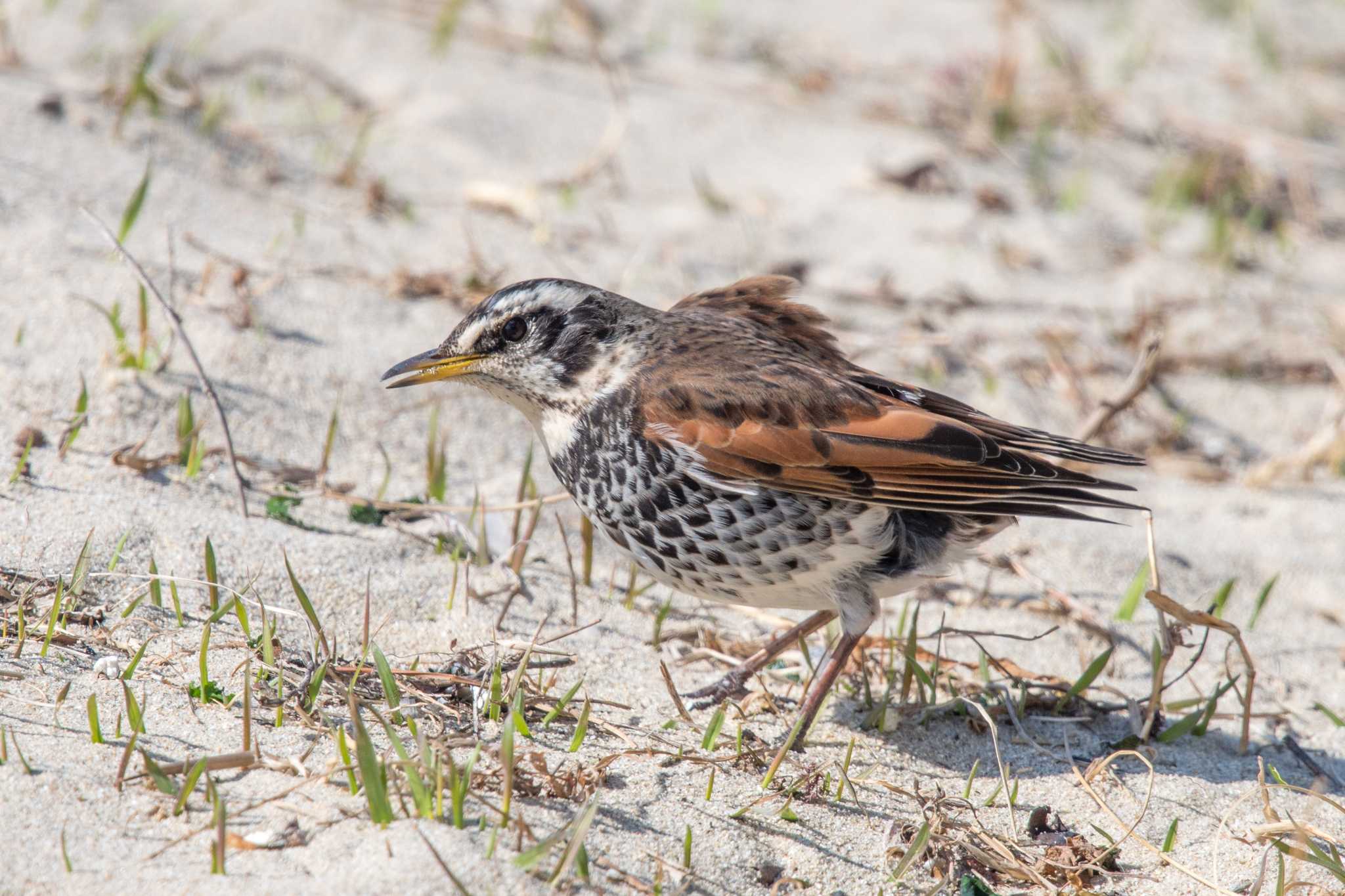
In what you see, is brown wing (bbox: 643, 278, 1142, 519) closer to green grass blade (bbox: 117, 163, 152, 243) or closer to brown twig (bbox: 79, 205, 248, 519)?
brown twig (bbox: 79, 205, 248, 519)

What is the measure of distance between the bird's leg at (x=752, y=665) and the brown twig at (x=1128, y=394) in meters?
1.73

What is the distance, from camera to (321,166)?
7.31 meters

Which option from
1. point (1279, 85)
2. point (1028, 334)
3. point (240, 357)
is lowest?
point (240, 357)

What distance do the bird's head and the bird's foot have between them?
39.0 inches

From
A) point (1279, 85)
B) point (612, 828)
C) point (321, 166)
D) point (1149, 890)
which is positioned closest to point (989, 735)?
point (1149, 890)

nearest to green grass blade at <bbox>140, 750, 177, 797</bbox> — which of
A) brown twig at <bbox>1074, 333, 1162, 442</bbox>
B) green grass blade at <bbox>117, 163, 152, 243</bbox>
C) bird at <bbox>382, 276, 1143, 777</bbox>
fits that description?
bird at <bbox>382, 276, 1143, 777</bbox>

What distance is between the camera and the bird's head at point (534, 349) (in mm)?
4512

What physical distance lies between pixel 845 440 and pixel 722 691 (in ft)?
2.94

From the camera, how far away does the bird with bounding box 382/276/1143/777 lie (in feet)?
13.4

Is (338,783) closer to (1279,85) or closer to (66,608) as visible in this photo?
(66,608)

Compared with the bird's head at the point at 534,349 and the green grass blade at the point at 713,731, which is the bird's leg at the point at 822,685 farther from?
the bird's head at the point at 534,349

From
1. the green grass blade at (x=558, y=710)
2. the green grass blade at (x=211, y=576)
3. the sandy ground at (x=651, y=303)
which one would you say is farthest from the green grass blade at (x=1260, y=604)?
the green grass blade at (x=211, y=576)

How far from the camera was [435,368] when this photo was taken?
455 cm

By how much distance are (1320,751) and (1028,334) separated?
10.6 feet
